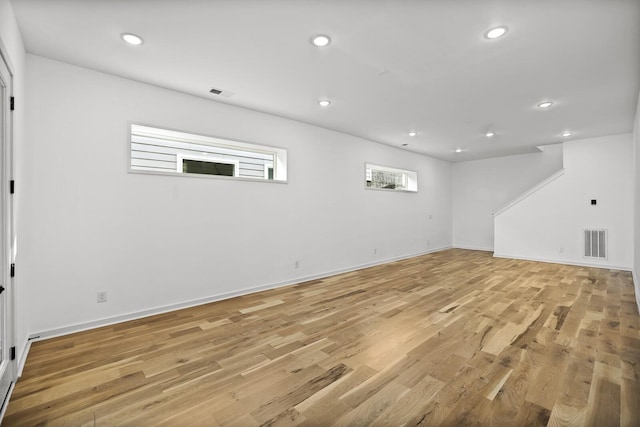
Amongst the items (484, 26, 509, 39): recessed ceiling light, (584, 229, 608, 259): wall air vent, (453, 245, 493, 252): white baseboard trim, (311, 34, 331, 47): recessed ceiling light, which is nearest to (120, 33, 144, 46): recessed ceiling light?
(311, 34, 331, 47): recessed ceiling light

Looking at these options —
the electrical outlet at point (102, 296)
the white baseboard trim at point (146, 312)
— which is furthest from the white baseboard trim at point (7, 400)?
the electrical outlet at point (102, 296)

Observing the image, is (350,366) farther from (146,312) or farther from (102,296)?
(102,296)

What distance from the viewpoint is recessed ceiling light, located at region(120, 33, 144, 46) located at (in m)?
2.50

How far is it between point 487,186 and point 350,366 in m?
8.38

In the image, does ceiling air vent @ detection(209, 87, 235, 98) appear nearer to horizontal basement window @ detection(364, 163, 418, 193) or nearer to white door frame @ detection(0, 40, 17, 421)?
white door frame @ detection(0, 40, 17, 421)

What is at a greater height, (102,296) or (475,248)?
(102,296)

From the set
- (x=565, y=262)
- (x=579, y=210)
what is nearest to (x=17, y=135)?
(x=579, y=210)

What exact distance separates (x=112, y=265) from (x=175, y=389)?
1875mm

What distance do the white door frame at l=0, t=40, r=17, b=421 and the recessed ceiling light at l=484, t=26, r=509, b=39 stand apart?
12.0ft

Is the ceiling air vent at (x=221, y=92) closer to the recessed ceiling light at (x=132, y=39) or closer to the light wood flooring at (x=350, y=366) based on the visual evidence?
the recessed ceiling light at (x=132, y=39)

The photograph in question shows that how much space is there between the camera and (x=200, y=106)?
3.88 meters

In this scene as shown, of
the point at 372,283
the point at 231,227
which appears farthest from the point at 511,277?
the point at 231,227

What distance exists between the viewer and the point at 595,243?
629 cm

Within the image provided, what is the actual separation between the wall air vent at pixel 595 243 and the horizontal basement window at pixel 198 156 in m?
6.83
